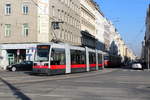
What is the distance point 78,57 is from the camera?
38000 mm

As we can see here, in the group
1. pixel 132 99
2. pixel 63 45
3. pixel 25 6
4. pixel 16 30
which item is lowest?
pixel 132 99

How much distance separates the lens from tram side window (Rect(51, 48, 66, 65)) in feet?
103

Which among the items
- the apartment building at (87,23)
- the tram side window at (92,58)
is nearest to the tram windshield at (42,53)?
the tram side window at (92,58)

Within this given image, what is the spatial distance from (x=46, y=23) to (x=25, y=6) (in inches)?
176

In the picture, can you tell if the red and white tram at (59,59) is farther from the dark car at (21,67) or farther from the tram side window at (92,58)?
the dark car at (21,67)

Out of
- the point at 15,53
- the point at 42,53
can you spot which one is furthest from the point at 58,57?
the point at 15,53

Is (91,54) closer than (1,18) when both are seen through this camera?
Yes

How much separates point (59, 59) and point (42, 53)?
6.18 ft

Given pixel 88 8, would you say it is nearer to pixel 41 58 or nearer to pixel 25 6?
pixel 25 6

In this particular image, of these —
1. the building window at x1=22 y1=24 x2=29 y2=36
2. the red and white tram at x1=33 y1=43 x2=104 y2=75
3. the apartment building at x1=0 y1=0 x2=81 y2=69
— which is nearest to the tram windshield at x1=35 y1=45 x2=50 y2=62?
the red and white tram at x1=33 y1=43 x2=104 y2=75

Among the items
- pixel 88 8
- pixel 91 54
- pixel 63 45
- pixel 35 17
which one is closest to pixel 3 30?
pixel 35 17

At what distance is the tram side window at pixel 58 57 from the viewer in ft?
103

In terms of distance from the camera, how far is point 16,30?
2154 inches

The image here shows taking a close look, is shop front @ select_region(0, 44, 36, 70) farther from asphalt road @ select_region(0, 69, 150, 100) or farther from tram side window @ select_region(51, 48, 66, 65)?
asphalt road @ select_region(0, 69, 150, 100)
